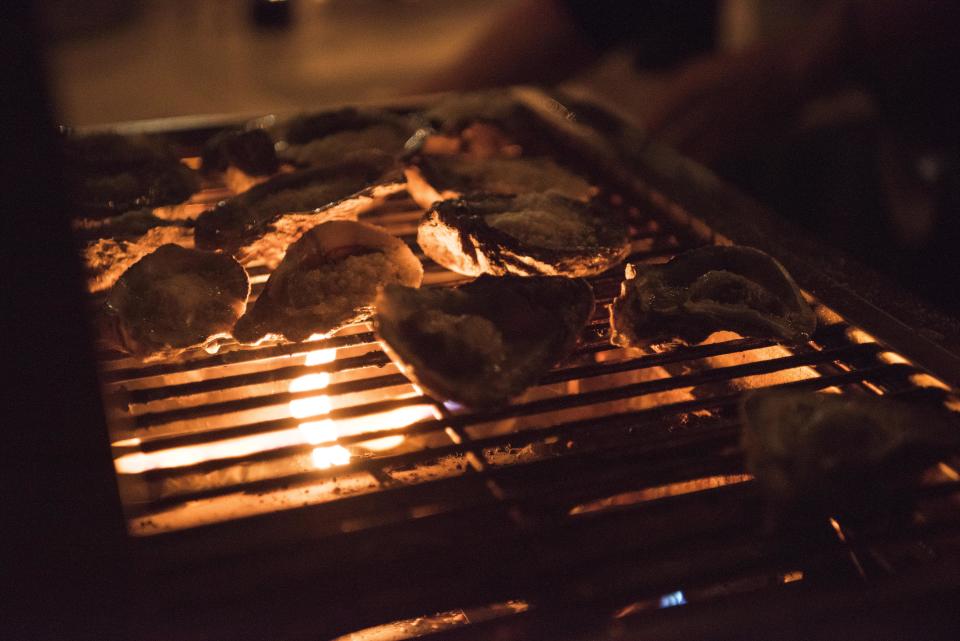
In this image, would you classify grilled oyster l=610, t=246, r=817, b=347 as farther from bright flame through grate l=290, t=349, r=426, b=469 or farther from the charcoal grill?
bright flame through grate l=290, t=349, r=426, b=469

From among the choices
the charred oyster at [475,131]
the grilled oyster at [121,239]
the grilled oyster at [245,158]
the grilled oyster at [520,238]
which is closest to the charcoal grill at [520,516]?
the grilled oyster at [520,238]

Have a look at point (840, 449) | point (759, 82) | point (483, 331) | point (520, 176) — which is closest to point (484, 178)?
point (520, 176)

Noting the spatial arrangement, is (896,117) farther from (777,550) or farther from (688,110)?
(777,550)

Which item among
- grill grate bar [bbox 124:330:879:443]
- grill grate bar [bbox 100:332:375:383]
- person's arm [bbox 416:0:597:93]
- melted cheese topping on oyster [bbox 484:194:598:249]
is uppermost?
person's arm [bbox 416:0:597:93]

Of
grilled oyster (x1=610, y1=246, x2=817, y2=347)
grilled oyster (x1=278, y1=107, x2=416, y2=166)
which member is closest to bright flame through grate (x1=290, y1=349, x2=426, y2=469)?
grilled oyster (x1=610, y1=246, x2=817, y2=347)

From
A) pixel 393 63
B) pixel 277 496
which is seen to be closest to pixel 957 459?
pixel 277 496

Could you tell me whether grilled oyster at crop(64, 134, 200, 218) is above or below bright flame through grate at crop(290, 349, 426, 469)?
above
